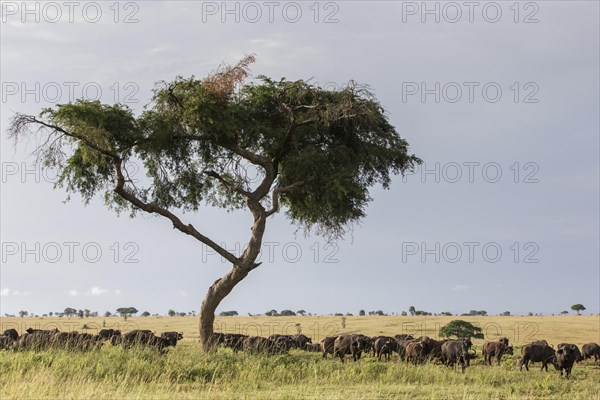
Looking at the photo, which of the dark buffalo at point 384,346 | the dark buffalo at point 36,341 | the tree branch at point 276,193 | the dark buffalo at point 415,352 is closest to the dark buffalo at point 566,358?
the dark buffalo at point 415,352

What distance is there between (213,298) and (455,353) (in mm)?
10598

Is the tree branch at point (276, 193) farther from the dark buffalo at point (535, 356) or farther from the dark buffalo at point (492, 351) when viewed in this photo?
the dark buffalo at point (535, 356)

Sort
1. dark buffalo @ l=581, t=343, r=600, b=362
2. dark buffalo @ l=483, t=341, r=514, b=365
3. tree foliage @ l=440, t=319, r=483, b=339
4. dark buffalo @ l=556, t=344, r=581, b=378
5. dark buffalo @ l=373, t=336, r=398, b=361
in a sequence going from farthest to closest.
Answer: tree foliage @ l=440, t=319, r=483, b=339 → dark buffalo @ l=581, t=343, r=600, b=362 → dark buffalo @ l=373, t=336, r=398, b=361 → dark buffalo @ l=483, t=341, r=514, b=365 → dark buffalo @ l=556, t=344, r=581, b=378

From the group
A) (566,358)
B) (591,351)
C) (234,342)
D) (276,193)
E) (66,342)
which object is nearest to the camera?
(566,358)

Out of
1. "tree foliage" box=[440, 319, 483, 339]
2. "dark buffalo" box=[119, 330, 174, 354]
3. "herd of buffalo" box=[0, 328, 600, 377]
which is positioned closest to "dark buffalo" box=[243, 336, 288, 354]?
"herd of buffalo" box=[0, 328, 600, 377]

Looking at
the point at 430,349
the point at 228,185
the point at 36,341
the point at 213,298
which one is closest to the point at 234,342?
the point at 213,298

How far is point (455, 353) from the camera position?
2375 cm

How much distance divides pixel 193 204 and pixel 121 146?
4745 millimetres

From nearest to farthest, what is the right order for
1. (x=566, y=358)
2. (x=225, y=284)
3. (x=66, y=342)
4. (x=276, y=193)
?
(x=566, y=358)
(x=66, y=342)
(x=225, y=284)
(x=276, y=193)

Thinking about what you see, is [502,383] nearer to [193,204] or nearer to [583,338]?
[193,204]

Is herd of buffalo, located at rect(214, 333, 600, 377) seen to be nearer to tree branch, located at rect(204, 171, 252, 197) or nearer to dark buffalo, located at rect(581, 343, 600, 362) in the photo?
dark buffalo, located at rect(581, 343, 600, 362)

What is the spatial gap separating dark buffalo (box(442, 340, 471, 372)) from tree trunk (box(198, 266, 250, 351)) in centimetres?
905

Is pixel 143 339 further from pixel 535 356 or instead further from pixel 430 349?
pixel 535 356

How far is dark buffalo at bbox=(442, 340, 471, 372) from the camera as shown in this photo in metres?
23.5
